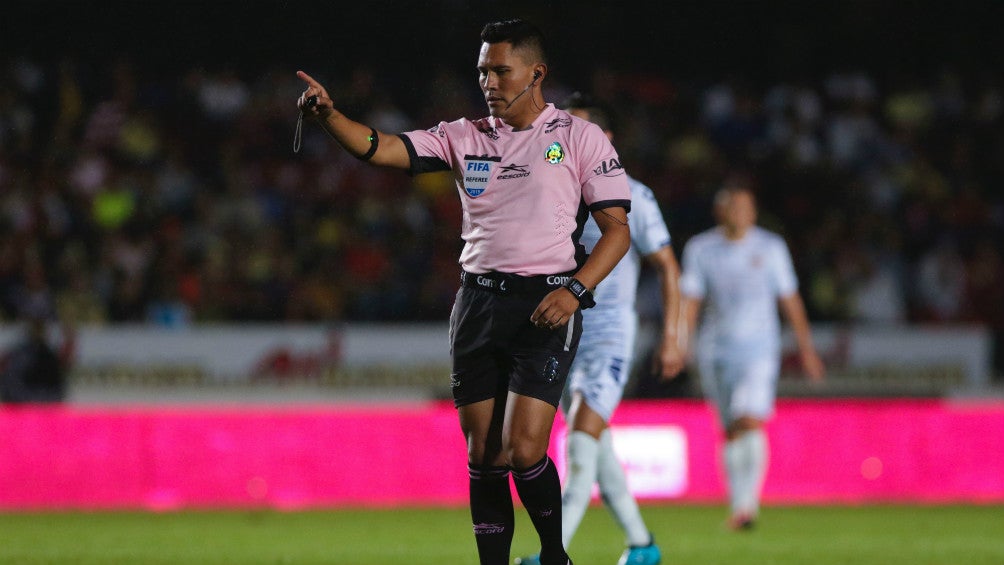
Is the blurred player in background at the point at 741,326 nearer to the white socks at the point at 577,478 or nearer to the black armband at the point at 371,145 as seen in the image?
the white socks at the point at 577,478

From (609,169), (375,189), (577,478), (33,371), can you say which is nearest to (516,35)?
(609,169)

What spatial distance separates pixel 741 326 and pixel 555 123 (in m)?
4.86

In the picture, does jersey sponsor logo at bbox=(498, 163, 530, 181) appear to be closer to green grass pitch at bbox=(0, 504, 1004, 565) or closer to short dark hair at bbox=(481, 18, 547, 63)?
short dark hair at bbox=(481, 18, 547, 63)

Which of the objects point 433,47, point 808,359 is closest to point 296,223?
point 433,47

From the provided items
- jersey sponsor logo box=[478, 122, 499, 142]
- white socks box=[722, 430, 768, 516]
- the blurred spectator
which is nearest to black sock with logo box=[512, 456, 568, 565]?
jersey sponsor logo box=[478, 122, 499, 142]

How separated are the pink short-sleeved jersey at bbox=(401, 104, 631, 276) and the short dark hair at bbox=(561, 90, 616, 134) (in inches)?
66.5

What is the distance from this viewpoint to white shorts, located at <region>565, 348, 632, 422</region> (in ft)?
23.4

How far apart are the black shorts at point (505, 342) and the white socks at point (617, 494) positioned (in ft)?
5.35

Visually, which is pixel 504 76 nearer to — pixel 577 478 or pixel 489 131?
pixel 489 131

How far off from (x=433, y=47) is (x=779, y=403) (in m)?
8.77

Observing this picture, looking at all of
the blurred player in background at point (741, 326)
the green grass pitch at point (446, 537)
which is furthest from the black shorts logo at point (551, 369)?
the blurred player in background at point (741, 326)

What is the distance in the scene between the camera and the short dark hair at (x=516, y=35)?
5.57m

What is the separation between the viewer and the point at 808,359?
1034 centimetres

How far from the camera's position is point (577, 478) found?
7.01 meters
